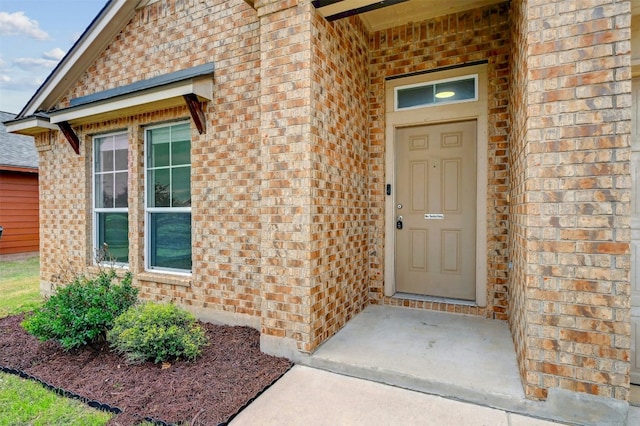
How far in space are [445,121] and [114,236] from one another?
4.94 meters

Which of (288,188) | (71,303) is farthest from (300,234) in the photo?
(71,303)

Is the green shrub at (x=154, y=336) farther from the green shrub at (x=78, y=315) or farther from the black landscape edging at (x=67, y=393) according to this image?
the black landscape edging at (x=67, y=393)

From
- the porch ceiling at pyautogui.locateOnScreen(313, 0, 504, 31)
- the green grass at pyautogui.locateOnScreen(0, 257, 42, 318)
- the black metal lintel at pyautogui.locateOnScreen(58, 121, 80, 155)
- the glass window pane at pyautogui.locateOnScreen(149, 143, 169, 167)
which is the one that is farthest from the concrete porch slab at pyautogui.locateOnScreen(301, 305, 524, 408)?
the black metal lintel at pyautogui.locateOnScreen(58, 121, 80, 155)

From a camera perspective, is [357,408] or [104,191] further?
[104,191]

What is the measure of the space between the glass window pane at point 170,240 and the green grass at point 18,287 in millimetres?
2010

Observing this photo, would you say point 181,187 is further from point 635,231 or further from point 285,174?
point 635,231

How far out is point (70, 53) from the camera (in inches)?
195

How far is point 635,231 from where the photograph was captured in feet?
8.02

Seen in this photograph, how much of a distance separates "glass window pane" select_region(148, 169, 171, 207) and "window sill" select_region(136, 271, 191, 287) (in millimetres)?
942

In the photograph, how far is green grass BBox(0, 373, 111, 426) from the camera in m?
2.27

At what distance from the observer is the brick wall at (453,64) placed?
3615mm

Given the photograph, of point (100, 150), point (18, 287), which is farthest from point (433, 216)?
point (18, 287)

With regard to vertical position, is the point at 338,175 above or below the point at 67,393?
above

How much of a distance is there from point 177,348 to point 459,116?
3803mm
